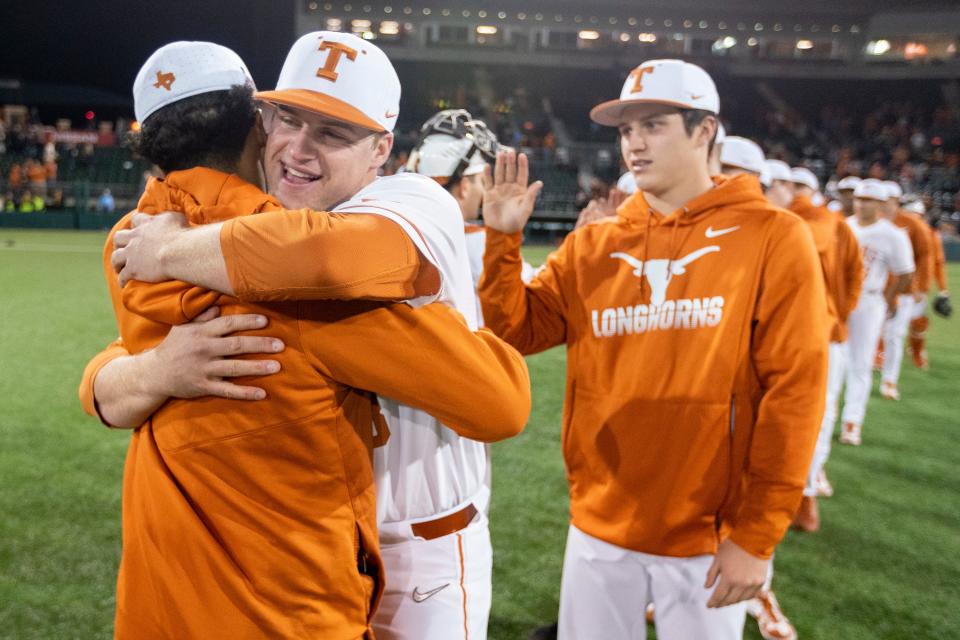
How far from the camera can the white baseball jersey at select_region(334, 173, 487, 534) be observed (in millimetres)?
1415

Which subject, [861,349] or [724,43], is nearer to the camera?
[861,349]

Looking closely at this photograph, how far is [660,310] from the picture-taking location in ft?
7.65

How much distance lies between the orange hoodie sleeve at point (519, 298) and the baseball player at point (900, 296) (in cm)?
744

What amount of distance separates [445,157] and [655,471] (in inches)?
62.5

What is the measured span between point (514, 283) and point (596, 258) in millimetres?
321

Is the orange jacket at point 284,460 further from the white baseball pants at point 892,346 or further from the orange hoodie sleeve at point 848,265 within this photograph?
the white baseball pants at point 892,346

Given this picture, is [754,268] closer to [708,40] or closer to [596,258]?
[596,258]

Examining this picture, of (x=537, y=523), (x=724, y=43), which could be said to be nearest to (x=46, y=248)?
(x=537, y=523)

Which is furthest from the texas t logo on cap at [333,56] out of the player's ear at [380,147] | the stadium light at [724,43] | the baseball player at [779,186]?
the stadium light at [724,43]

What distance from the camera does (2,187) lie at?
24.4 metres

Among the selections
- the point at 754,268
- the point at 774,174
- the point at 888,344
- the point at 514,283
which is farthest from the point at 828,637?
the point at 888,344

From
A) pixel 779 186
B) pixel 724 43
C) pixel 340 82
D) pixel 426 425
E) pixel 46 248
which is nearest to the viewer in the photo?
pixel 340 82

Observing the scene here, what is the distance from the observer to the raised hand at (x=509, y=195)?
2264 millimetres

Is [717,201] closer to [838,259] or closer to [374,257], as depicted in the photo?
[374,257]
